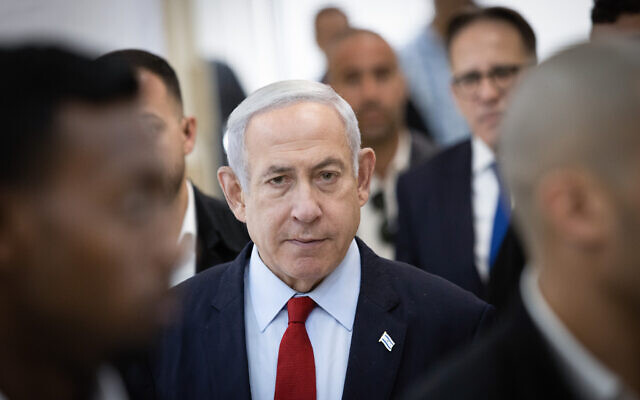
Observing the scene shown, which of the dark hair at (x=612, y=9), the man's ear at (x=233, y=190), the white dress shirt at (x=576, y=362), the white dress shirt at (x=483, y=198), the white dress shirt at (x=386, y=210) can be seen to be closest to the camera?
the white dress shirt at (x=576, y=362)

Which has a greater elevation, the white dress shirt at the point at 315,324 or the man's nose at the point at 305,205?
the man's nose at the point at 305,205

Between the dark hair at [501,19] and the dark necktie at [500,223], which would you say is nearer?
the dark necktie at [500,223]

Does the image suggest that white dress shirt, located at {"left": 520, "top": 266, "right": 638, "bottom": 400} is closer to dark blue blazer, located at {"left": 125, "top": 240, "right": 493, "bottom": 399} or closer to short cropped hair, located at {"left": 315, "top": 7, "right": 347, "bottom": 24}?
dark blue blazer, located at {"left": 125, "top": 240, "right": 493, "bottom": 399}

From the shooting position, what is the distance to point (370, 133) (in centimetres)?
395

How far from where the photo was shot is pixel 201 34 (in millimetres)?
5566

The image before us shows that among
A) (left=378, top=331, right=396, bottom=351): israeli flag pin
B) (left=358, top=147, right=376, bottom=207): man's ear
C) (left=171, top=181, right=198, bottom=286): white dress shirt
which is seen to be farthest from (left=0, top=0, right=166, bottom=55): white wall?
(left=378, top=331, right=396, bottom=351): israeli flag pin

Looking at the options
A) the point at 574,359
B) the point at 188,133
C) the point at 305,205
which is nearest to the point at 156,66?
the point at 188,133

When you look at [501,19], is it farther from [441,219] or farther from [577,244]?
[577,244]

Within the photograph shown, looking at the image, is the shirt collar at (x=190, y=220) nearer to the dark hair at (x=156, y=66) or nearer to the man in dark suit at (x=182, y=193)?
the man in dark suit at (x=182, y=193)

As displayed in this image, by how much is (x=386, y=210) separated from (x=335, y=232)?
145 centimetres

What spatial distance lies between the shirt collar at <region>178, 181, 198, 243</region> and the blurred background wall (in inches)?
90.7

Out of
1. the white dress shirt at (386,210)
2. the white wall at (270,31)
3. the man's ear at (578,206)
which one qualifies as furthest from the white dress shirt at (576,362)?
the white wall at (270,31)

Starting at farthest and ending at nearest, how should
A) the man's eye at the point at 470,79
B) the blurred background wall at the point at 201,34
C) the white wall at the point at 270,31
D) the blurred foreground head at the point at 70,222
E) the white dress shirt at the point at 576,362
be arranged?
1. the blurred background wall at the point at 201,34
2. the white wall at the point at 270,31
3. the man's eye at the point at 470,79
4. the white dress shirt at the point at 576,362
5. the blurred foreground head at the point at 70,222

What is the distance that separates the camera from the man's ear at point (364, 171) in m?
2.49
